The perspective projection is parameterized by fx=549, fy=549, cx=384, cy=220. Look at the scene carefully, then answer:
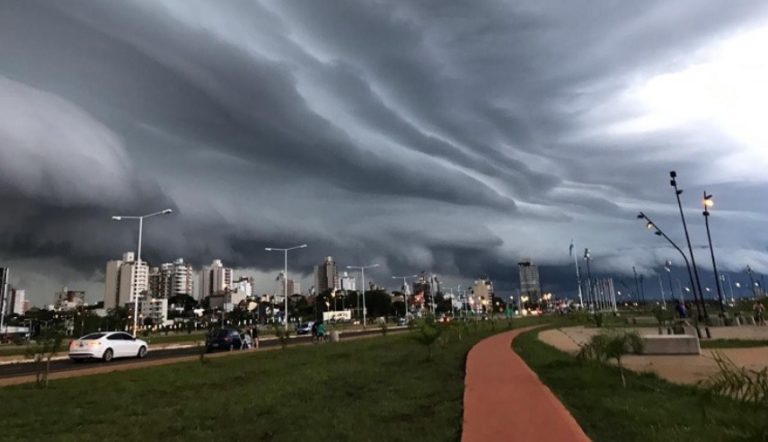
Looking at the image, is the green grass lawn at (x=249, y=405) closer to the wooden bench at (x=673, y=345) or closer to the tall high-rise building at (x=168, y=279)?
the wooden bench at (x=673, y=345)

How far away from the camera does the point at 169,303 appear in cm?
17438

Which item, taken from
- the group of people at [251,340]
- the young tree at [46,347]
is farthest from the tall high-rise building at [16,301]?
the young tree at [46,347]

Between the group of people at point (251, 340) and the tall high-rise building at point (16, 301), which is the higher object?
the tall high-rise building at point (16, 301)

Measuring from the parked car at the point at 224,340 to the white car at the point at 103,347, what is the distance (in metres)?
6.51

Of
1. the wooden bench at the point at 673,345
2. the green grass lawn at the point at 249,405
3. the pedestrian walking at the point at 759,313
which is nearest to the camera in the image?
the green grass lawn at the point at 249,405

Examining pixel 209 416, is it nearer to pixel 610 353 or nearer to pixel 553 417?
pixel 553 417

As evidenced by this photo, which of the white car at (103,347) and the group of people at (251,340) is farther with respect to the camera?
the group of people at (251,340)

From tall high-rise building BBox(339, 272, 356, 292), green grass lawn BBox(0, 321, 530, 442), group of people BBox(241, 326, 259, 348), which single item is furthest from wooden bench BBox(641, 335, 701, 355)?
tall high-rise building BBox(339, 272, 356, 292)

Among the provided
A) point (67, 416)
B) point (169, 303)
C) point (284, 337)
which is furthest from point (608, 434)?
point (169, 303)

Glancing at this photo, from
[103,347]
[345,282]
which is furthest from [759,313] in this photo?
[345,282]

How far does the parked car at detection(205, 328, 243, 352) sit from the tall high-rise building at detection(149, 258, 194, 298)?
15821 centimetres

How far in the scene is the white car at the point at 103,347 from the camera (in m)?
28.0

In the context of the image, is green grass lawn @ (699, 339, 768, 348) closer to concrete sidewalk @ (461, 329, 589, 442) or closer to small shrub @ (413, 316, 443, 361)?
concrete sidewalk @ (461, 329, 589, 442)

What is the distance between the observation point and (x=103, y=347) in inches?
1118
